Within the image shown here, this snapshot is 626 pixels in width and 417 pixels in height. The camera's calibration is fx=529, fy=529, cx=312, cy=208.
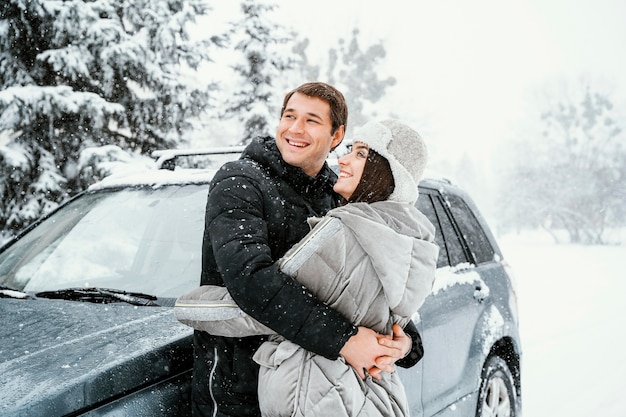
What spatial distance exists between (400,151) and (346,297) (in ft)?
1.76

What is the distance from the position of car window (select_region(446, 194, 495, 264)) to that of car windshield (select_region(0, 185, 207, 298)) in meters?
1.80

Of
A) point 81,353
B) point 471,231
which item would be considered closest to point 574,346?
point 471,231

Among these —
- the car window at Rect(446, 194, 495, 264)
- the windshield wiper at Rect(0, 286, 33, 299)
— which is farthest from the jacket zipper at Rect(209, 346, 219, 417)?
the car window at Rect(446, 194, 495, 264)

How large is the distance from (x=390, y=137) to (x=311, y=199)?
366mm

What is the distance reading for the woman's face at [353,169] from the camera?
1776 mm

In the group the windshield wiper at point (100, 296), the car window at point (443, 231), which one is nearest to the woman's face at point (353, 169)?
the windshield wiper at point (100, 296)

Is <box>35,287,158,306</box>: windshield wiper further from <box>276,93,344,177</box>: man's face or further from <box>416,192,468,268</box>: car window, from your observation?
<box>416,192,468,268</box>: car window

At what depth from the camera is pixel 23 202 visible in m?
8.38

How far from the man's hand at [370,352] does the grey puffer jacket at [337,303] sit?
31mm

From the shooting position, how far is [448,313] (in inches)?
114

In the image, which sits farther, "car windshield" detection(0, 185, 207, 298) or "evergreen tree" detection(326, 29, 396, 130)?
"evergreen tree" detection(326, 29, 396, 130)

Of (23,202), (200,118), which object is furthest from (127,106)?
(23,202)

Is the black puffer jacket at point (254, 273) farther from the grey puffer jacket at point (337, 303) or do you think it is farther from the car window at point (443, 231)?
the car window at point (443, 231)

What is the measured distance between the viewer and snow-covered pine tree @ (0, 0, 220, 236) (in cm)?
838
